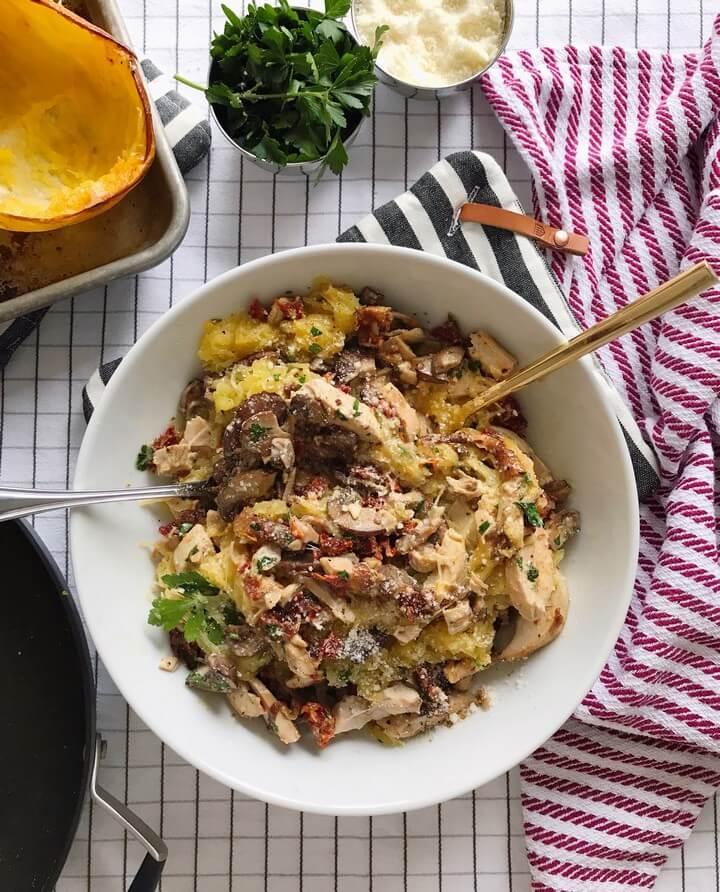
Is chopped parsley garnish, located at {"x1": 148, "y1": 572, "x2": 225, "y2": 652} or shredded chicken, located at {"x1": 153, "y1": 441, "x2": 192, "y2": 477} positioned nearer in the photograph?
chopped parsley garnish, located at {"x1": 148, "y1": 572, "x2": 225, "y2": 652}

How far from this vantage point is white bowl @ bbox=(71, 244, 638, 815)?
2.57 metres

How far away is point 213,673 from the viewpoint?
258 cm

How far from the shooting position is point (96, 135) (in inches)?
111

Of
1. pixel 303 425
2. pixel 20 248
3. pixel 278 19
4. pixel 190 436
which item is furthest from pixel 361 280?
pixel 20 248

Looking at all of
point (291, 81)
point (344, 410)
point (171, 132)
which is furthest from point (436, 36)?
point (344, 410)

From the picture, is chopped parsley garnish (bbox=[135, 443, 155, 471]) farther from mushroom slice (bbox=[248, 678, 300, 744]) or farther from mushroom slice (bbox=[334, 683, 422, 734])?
mushroom slice (bbox=[334, 683, 422, 734])

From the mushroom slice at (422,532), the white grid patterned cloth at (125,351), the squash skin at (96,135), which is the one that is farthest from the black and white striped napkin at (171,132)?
the mushroom slice at (422,532)

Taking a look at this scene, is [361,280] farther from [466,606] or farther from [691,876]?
[691,876]

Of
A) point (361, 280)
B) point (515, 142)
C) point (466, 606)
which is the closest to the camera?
point (466, 606)

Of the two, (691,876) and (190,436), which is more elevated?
(190,436)

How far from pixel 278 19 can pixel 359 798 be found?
233 cm

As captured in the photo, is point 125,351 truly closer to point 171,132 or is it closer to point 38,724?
point 171,132

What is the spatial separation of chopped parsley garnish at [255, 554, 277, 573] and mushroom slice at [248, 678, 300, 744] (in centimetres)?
38

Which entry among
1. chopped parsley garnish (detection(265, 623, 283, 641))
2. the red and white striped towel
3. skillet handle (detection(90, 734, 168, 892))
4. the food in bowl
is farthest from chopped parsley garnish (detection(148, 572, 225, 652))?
the red and white striped towel
